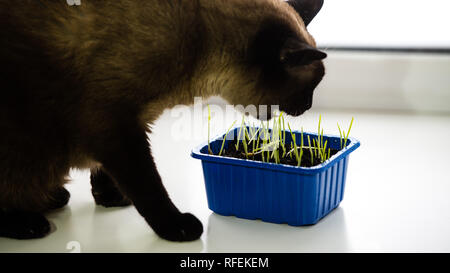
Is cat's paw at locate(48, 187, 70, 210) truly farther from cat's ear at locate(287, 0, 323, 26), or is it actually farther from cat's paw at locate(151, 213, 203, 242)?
cat's ear at locate(287, 0, 323, 26)

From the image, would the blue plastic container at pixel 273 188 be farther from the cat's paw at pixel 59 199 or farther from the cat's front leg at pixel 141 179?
the cat's paw at pixel 59 199

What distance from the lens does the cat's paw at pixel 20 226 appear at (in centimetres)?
116

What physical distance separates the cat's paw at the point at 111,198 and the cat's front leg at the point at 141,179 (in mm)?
194

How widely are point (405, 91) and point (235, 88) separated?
3.26ft

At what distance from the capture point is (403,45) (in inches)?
78.0

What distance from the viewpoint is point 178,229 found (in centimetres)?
113

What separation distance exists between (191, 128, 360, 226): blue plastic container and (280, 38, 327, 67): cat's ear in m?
0.20

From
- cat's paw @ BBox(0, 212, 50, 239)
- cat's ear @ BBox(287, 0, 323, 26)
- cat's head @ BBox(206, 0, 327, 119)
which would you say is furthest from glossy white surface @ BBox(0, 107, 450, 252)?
cat's ear @ BBox(287, 0, 323, 26)

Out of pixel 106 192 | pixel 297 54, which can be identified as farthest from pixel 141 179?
pixel 297 54

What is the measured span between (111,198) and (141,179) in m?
0.24

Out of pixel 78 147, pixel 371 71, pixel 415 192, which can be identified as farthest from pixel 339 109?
pixel 78 147

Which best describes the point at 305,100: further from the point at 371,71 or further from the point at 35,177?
the point at 371,71

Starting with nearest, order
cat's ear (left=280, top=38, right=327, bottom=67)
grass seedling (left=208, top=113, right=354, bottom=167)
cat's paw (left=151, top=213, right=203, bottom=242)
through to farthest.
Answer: cat's ear (left=280, top=38, right=327, bottom=67), cat's paw (left=151, top=213, right=203, bottom=242), grass seedling (left=208, top=113, right=354, bottom=167)

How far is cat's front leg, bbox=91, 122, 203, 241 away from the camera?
1.09 metres
